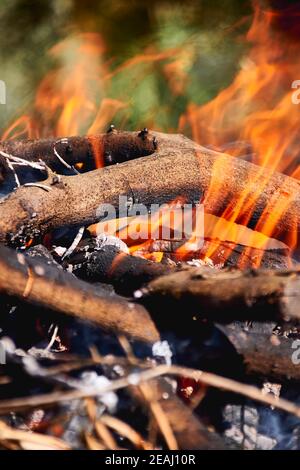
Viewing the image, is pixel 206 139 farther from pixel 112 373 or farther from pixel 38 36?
pixel 112 373

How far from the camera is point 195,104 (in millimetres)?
5168

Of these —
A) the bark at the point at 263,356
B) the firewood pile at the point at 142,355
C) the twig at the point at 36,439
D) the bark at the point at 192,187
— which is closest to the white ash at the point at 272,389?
the firewood pile at the point at 142,355

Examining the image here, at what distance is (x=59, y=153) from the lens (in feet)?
11.4

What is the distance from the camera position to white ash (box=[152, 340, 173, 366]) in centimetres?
190

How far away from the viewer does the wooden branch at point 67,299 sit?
1887 millimetres

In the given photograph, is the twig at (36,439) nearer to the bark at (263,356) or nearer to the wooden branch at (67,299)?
the wooden branch at (67,299)

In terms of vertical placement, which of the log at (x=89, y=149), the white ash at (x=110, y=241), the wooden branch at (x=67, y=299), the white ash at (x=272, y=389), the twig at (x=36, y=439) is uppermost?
the log at (x=89, y=149)

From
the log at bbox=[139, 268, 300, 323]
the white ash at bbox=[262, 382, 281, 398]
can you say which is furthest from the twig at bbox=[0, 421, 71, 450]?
the white ash at bbox=[262, 382, 281, 398]

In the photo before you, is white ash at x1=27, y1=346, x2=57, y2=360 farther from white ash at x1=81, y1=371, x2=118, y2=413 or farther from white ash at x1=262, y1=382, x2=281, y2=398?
Result: white ash at x1=262, y1=382, x2=281, y2=398

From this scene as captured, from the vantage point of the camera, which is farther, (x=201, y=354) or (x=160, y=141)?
(x=160, y=141)

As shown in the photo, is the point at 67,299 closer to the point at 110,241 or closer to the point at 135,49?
the point at 110,241
